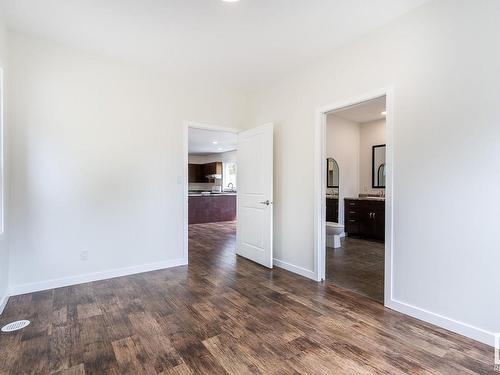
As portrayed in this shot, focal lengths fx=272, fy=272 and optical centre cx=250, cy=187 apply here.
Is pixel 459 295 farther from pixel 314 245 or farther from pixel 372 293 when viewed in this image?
pixel 314 245

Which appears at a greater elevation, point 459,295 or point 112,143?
point 112,143

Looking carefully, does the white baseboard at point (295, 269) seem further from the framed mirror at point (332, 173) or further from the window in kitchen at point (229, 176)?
the window in kitchen at point (229, 176)

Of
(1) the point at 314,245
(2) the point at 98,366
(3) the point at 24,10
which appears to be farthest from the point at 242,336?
(3) the point at 24,10

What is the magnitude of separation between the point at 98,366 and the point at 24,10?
117 inches

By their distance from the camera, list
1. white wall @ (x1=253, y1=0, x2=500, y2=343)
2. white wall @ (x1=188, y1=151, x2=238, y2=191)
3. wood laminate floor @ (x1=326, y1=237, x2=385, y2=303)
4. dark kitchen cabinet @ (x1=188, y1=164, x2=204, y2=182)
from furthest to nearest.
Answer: dark kitchen cabinet @ (x1=188, y1=164, x2=204, y2=182) → white wall @ (x1=188, y1=151, x2=238, y2=191) → wood laminate floor @ (x1=326, y1=237, x2=385, y2=303) → white wall @ (x1=253, y1=0, x2=500, y2=343)

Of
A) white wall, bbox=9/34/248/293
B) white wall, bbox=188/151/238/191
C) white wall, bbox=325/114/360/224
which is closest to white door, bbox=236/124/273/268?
white wall, bbox=9/34/248/293

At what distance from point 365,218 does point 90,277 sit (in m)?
4.91

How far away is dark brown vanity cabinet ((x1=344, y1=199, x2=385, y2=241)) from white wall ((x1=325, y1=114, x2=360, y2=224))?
0.79 ft

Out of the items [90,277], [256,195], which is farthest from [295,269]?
[90,277]

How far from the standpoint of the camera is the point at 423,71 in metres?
2.29

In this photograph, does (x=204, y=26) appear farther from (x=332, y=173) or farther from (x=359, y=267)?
Answer: (x=332, y=173)

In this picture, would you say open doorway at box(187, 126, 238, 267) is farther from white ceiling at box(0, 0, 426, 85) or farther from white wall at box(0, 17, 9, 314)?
white wall at box(0, 17, 9, 314)

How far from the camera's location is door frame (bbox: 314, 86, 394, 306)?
8.25ft

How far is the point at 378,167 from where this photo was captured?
604 cm
